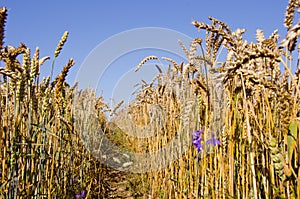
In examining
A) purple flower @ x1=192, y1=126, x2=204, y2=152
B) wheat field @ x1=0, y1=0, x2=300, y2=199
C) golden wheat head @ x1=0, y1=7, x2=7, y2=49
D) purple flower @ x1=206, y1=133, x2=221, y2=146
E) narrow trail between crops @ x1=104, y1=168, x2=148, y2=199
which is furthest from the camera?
narrow trail between crops @ x1=104, y1=168, x2=148, y2=199

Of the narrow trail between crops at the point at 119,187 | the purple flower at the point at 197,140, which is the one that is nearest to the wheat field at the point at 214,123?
the purple flower at the point at 197,140

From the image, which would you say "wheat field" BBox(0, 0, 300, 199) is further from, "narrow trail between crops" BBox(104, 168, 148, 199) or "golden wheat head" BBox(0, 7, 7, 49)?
"narrow trail between crops" BBox(104, 168, 148, 199)

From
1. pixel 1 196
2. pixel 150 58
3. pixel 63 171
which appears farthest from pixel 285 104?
pixel 150 58

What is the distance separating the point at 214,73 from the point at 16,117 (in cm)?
66

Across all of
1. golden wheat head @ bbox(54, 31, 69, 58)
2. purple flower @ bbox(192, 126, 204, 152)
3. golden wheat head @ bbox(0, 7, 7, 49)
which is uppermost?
golden wheat head @ bbox(54, 31, 69, 58)

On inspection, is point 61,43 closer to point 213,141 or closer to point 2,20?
point 2,20

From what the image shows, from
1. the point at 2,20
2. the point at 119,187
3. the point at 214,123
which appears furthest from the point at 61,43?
the point at 119,187

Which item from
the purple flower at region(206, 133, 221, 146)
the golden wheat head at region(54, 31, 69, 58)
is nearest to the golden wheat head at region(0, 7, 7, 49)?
the golden wheat head at region(54, 31, 69, 58)

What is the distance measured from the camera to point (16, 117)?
0.96m

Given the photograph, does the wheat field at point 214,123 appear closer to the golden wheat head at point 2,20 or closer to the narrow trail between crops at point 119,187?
the golden wheat head at point 2,20

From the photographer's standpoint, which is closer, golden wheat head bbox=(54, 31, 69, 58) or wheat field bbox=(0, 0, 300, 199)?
wheat field bbox=(0, 0, 300, 199)

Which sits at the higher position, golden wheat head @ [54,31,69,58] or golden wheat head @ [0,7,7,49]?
golden wheat head @ [54,31,69,58]

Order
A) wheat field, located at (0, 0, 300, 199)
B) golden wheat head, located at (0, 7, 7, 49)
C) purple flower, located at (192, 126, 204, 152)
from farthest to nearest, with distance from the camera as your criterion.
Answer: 1. purple flower, located at (192, 126, 204, 152)
2. golden wheat head, located at (0, 7, 7, 49)
3. wheat field, located at (0, 0, 300, 199)

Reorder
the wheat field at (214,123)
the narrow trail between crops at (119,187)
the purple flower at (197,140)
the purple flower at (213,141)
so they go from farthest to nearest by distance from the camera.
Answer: the narrow trail between crops at (119,187)
the purple flower at (197,140)
the purple flower at (213,141)
the wheat field at (214,123)
